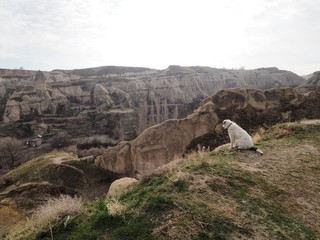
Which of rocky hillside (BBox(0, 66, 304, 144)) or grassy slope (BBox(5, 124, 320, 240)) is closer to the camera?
grassy slope (BBox(5, 124, 320, 240))

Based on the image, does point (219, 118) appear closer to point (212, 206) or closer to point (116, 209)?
point (212, 206)

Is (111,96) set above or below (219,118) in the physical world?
below

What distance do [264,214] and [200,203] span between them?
45.5 inches

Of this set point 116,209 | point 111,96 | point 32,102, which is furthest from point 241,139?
point 111,96

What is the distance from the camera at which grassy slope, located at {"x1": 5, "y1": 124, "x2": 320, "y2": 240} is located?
5.16 m

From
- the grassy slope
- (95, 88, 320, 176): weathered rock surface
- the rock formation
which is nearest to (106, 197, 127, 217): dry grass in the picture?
the grassy slope

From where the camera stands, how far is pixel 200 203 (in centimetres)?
576

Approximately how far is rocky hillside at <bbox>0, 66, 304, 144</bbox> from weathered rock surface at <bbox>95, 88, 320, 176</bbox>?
3820 cm

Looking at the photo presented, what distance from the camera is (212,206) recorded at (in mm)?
5688

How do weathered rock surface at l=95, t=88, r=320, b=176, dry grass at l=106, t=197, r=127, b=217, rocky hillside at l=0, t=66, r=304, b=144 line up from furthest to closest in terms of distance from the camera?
1. rocky hillside at l=0, t=66, r=304, b=144
2. weathered rock surface at l=95, t=88, r=320, b=176
3. dry grass at l=106, t=197, r=127, b=217

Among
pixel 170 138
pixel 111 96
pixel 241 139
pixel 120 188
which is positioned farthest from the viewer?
pixel 111 96

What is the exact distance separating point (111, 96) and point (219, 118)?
238 feet

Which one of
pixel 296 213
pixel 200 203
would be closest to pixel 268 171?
pixel 296 213

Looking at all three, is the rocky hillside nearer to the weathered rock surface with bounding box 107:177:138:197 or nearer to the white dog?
the weathered rock surface with bounding box 107:177:138:197
